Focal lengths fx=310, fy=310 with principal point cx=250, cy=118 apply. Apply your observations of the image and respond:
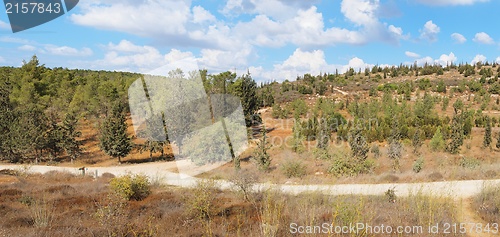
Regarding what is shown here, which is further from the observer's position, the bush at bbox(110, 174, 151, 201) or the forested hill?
the forested hill

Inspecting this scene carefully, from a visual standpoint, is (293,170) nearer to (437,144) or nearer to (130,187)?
(130,187)

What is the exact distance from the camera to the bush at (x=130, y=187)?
10.9m

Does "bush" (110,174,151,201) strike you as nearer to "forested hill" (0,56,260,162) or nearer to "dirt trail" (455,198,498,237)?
"dirt trail" (455,198,498,237)

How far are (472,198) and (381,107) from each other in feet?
121

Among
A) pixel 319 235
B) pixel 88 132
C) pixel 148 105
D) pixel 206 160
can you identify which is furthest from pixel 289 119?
pixel 319 235

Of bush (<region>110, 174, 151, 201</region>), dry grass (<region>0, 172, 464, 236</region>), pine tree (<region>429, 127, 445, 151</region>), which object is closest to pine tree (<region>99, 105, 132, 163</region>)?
dry grass (<region>0, 172, 464, 236</region>)

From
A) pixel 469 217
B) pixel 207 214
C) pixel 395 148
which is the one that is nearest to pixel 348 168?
pixel 469 217

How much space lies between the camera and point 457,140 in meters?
26.2

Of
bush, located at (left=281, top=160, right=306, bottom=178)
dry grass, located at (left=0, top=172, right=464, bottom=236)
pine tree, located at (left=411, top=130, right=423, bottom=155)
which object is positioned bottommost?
pine tree, located at (left=411, top=130, right=423, bottom=155)

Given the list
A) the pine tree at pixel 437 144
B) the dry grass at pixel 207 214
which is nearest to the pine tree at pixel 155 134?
the dry grass at pixel 207 214

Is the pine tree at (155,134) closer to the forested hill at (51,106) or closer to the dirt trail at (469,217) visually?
the forested hill at (51,106)

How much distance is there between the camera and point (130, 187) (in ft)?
36.9

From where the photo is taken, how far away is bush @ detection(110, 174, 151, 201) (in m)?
10.9

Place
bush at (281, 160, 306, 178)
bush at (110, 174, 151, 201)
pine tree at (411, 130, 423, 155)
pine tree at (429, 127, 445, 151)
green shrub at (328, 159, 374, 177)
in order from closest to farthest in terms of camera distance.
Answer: bush at (110, 174, 151, 201) < green shrub at (328, 159, 374, 177) < bush at (281, 160, 306, 178) < pine tree at (411, 130, 423, 155) < pine tree at (429, 127, 445, 151)
